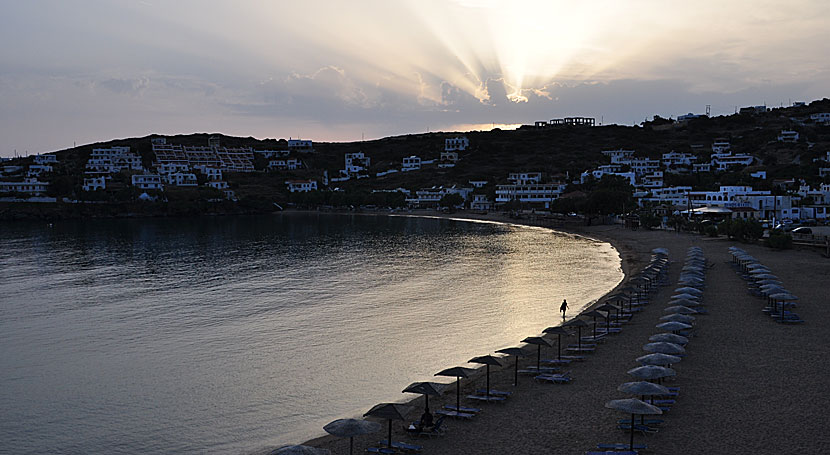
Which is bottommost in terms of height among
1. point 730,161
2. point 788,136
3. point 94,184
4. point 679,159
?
point 94,184

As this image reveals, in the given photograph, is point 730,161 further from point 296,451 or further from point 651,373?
point 296,451

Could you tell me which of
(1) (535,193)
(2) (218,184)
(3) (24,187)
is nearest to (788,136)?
(1) (535,193)

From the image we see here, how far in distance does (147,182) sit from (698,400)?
531 ft

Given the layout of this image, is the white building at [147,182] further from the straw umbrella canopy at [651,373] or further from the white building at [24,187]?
the straw umbrella canopy at [651,373]

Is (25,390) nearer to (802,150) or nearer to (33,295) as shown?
(33,295)

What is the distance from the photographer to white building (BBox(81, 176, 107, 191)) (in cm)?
15084

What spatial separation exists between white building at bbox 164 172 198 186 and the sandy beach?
159425 millimetres

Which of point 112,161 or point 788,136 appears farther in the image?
point 112,161

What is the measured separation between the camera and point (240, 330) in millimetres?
33812

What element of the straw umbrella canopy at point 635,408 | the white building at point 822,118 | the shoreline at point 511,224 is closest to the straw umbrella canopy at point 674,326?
the shoreline at point 511,224

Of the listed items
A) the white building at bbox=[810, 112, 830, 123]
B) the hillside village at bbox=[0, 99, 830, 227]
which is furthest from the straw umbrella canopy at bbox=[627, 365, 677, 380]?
the white building at bbox=[810, 112, 830, 123]

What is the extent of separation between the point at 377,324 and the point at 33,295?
28.5 meters

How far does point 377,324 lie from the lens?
35.0m

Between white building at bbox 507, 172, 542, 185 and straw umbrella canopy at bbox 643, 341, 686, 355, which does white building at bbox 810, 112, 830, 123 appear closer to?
white building at bbox 507, 172, 542, 185
